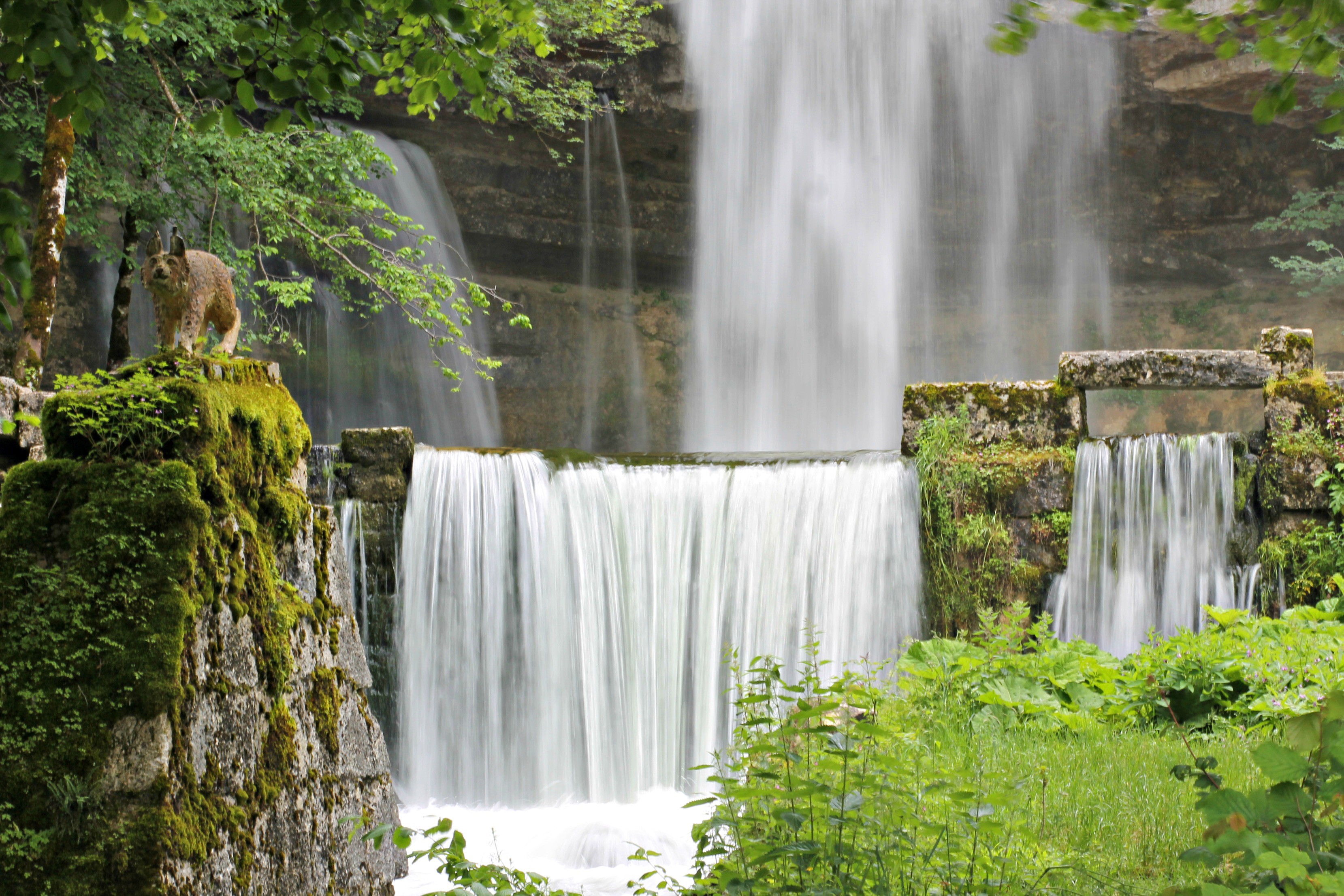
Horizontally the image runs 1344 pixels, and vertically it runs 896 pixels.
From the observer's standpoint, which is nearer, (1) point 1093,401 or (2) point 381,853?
(2) point 381,853

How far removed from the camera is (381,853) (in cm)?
432

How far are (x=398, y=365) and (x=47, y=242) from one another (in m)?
8.99

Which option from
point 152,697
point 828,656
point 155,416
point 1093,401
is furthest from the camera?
point 1093,401

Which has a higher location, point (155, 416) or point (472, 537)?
point (155, 416)

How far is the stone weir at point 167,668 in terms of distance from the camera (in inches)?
122

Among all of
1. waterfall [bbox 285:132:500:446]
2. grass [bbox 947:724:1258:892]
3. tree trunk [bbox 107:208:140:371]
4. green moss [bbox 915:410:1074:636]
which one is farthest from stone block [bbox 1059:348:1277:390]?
waterfall [bbox 285:132:500:446]

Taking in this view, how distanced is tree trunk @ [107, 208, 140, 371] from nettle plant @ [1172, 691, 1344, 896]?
34.4 ft

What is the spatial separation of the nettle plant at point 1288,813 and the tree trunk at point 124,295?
1050cm

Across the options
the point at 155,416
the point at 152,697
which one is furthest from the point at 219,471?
the point at 152,697

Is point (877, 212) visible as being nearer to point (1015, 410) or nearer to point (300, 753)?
point (1015, 410)

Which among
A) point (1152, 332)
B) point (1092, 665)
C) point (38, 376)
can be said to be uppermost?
point (1152, 332)

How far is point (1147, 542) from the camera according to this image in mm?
7918

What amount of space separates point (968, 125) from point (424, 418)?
12.1 metres

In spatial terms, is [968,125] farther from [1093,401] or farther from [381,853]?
[381,853]
